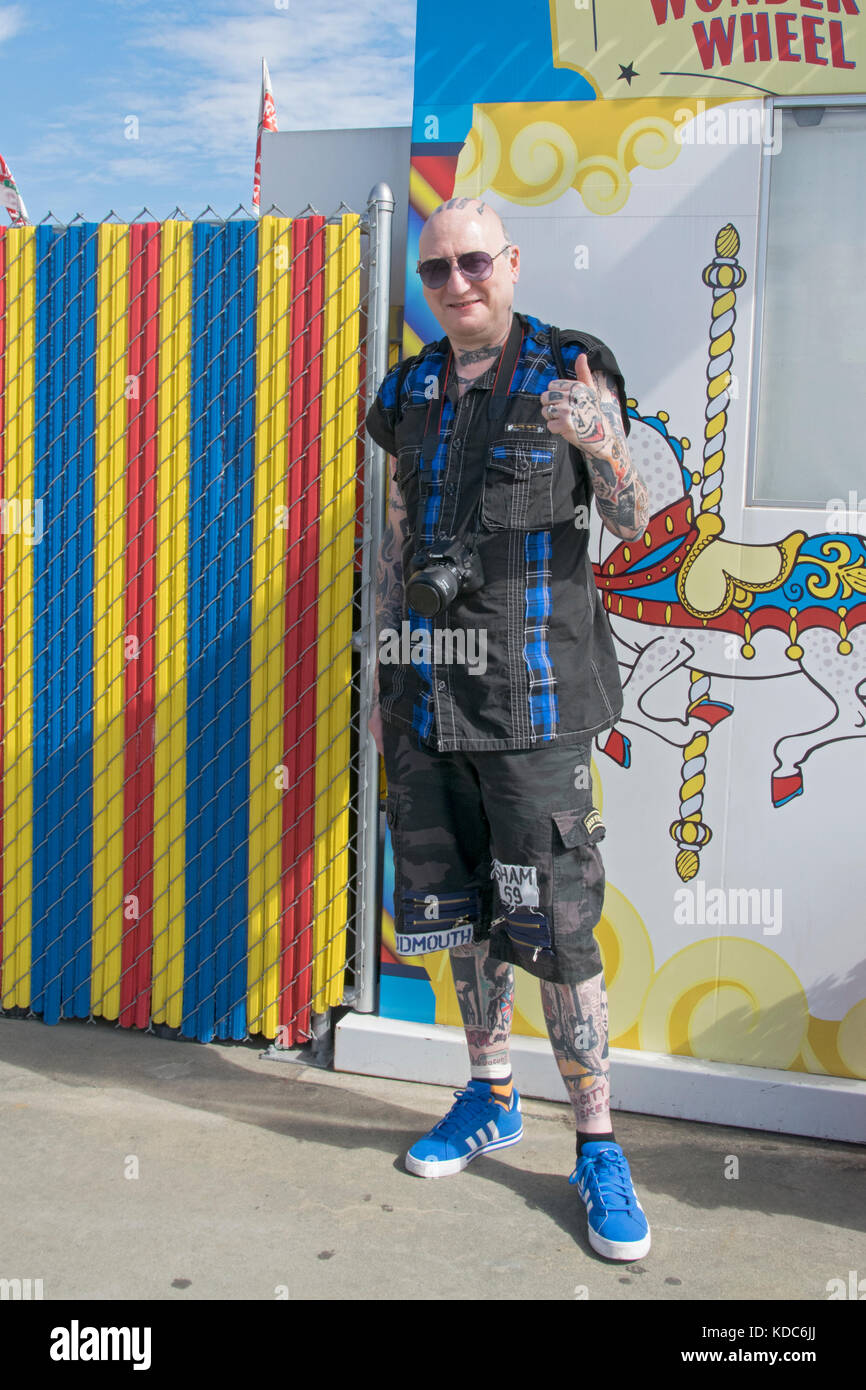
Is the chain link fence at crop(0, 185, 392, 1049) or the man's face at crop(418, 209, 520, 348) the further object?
the chain link fence at crop(0, 185, 392, 1049)

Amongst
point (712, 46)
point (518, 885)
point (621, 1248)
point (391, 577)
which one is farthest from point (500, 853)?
point (712, 46)

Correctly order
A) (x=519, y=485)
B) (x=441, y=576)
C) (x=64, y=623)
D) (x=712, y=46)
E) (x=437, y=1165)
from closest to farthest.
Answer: (x=441, y=576), (x=519, y=485), (x=437, y=1165), (x=712, y=46), (x=64, y=623)

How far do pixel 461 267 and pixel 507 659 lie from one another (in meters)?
0.89

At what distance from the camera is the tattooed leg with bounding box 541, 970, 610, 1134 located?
9.13 feet

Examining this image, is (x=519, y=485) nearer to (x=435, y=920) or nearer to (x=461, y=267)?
(x=461, y=267)

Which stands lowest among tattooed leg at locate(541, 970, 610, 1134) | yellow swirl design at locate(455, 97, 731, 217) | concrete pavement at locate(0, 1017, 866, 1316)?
concrete pavement at locate(0, 1017, 866, 1316)

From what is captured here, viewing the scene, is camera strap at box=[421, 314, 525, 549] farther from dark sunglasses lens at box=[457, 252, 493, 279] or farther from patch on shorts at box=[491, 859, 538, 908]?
patch on shorts at box=[491, 859, 538, 908]

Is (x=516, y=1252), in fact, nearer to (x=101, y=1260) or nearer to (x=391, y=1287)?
(x=391, y=1287)

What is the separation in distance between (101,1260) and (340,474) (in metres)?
2.10

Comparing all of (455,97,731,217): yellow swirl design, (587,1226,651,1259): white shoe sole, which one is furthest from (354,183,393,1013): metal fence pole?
(587,1226,651,1259): white shoe sole

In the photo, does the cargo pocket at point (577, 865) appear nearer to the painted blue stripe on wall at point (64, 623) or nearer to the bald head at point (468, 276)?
the bald head at point (468, 276)

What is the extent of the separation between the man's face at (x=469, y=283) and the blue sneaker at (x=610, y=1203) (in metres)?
1.96

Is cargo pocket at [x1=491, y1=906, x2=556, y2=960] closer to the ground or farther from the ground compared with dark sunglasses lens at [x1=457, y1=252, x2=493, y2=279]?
closer to the ground

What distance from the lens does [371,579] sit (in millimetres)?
3416
